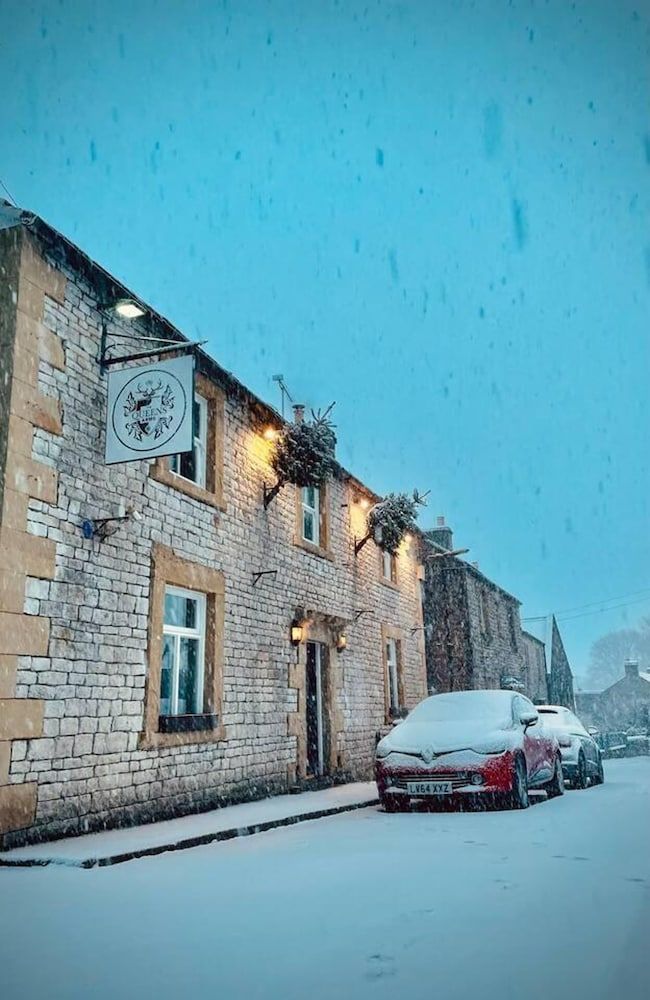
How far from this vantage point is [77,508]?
738 centimetres

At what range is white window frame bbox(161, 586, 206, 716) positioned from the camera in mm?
8797

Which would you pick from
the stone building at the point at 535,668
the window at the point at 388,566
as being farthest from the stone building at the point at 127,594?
the stone building at the point at 535,668

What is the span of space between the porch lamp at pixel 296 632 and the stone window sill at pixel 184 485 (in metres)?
2.58

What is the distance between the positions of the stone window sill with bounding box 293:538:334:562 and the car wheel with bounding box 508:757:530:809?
17.1 ft

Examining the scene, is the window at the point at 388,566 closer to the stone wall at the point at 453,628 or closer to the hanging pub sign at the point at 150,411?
the stone wall at the point at 453,628

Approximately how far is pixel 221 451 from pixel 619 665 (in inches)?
3828

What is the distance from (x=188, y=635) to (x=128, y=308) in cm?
398

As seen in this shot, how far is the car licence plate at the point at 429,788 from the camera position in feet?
26.3

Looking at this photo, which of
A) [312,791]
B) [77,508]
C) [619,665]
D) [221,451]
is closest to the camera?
[77,508]

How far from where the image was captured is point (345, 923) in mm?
3523

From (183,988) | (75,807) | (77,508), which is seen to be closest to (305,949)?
(183,988)

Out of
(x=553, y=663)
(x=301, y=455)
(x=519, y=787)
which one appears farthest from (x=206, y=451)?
(x=553, y=663)

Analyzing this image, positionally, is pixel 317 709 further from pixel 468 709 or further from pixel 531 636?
pixel 531 636

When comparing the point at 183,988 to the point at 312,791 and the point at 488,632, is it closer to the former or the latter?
the point at 312,791
